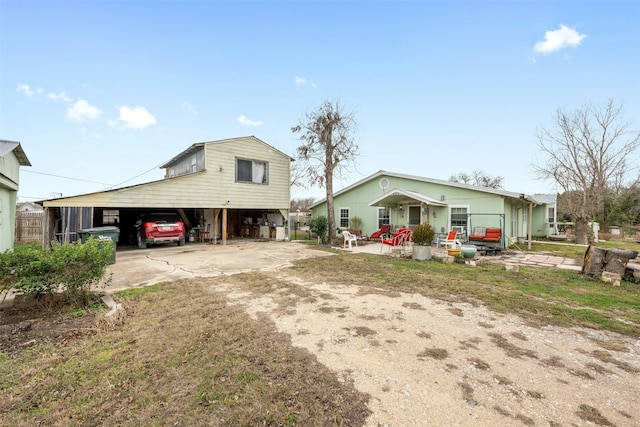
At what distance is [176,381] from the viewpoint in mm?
2484

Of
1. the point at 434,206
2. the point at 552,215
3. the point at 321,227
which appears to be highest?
the point at 434,206

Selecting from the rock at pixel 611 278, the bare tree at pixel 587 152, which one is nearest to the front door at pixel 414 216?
the rock at pixel 611 278

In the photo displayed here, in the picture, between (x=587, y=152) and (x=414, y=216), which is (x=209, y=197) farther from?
(x=587, y=152)

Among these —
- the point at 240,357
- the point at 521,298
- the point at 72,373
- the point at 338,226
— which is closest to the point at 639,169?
the point at 338,226

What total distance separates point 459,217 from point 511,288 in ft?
28.1

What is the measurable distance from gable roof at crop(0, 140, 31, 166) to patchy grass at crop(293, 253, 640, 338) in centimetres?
842

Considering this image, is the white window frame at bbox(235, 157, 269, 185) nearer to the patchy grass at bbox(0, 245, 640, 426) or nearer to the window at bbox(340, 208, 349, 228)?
the window at bbox(340, 208, 349, 228)

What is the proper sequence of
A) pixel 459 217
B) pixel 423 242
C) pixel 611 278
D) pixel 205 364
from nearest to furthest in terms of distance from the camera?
pixel 205 364, pixel 611 278, pixel 423 242, pixel 459 217

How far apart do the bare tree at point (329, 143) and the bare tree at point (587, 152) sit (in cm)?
1288

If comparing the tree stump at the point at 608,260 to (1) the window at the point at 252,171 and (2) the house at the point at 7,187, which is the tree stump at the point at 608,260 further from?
(2) the house at the point at 7,187

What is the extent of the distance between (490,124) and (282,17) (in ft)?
39.3

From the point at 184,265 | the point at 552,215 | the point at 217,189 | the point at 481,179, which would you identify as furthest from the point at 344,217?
the point at 481,179

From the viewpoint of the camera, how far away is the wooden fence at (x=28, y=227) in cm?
1362

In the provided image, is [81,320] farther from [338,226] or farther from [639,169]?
[639,169]
